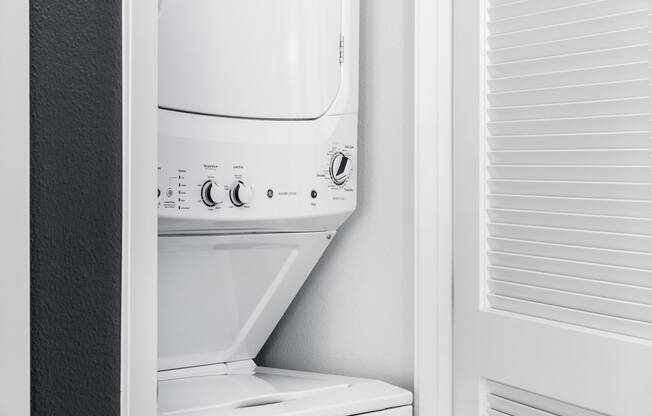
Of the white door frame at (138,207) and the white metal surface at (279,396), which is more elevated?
the white door frame at (138,207)

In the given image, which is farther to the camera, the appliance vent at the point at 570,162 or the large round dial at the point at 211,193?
the large round dial at the point at 211,193

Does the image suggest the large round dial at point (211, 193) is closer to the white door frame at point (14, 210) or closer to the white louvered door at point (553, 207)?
the white louvered door at point (553, 207)

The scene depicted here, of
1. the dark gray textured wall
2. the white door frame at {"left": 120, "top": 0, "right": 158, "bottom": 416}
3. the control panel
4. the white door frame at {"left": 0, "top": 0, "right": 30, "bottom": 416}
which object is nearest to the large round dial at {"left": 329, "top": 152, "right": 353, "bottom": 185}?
the control panel

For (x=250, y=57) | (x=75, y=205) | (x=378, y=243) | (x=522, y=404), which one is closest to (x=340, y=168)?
(x=378, y=243)

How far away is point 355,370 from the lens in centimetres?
182

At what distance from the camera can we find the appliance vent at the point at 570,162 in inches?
51.0

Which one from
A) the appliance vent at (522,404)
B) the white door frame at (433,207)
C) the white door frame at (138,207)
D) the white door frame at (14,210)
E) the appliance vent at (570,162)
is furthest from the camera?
the white door frame at (433,207)

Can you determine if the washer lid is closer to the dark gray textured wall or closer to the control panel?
the control panel

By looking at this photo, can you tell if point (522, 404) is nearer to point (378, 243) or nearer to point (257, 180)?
point (378, 243)

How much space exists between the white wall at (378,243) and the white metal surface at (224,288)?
0.09 metres

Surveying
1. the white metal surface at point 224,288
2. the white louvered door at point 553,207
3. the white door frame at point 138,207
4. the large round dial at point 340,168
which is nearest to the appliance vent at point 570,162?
the white louvered door at point 553,207

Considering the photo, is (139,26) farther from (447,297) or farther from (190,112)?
(447,297)

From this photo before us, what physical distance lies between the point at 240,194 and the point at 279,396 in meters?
0.45

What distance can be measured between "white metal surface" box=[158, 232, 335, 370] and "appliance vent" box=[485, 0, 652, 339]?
0.49 metres
